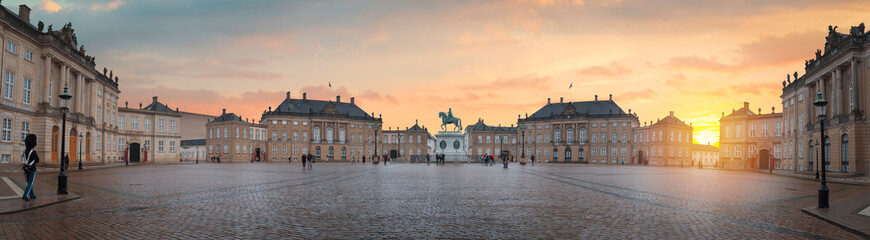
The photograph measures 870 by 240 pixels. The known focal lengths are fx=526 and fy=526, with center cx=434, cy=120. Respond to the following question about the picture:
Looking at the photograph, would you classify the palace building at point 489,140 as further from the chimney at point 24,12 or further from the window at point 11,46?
the window at point 11,46

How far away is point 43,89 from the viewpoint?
126ft

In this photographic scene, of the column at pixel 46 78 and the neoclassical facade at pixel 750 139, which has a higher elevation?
the column at pixel 46 78

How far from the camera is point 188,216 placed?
36.6 ft

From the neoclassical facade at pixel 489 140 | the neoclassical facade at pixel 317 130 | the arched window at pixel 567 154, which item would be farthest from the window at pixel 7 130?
the neoclassical facade at pixel 489 140

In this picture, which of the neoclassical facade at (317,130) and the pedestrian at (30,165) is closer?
the pedestrian at (30,165)

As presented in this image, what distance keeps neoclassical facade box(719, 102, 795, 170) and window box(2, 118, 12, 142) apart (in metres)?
76.6

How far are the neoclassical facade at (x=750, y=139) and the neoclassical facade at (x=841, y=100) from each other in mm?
23156

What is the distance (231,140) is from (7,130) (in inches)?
2415

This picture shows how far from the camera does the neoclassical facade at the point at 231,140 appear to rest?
9388 centimetres

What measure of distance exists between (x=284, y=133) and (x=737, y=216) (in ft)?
319

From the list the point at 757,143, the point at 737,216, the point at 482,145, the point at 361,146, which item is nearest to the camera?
the point at 737,216

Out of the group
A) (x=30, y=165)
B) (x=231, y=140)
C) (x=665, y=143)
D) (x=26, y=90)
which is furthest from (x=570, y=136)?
(x=30, y=165)

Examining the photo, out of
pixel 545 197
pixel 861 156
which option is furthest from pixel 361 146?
pixel 545 197

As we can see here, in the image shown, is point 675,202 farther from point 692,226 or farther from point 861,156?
point 861,156
